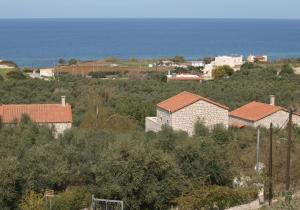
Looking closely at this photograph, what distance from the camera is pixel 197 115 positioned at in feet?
98.3

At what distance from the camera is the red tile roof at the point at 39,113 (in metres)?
30.3

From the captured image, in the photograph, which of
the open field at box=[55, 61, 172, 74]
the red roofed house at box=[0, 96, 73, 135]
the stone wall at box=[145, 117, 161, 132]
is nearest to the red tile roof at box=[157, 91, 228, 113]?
the stone wall at box=[145, 117, 161, 132]

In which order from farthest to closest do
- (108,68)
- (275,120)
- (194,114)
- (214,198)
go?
(108,68)
(275,120)
(194,114)
(214,198)

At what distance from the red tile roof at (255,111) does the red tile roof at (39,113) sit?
9.87 meters

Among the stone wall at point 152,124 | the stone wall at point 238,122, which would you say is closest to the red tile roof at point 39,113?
the stone wall at point 152,124

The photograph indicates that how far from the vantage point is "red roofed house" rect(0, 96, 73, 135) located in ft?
99.0

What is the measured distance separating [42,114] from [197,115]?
851 centimetres

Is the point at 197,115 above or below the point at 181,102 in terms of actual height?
below

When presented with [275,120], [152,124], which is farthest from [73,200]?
[275,120]

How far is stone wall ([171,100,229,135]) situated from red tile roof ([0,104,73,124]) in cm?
587

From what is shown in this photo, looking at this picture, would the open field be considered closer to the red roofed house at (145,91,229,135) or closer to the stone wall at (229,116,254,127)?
the stone wall at (229,116,254,127)

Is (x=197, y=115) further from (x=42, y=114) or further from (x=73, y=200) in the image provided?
(x=73, y=200)

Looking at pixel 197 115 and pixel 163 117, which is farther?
pixel 163 117

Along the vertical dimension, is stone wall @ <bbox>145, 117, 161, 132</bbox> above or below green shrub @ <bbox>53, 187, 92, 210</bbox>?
below
